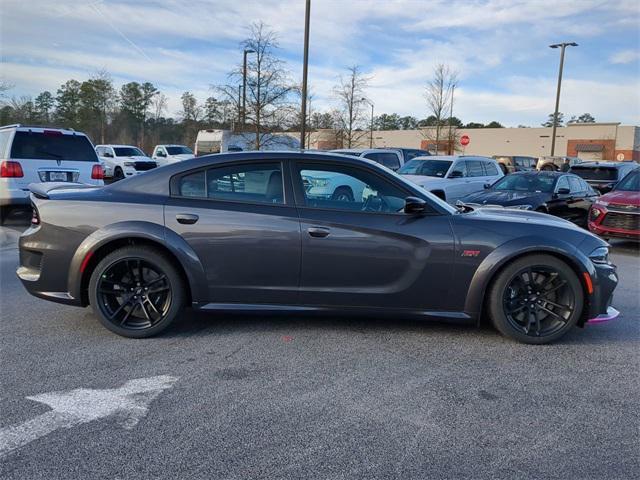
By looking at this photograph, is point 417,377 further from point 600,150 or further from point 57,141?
point 600,150

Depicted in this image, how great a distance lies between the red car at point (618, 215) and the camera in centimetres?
944

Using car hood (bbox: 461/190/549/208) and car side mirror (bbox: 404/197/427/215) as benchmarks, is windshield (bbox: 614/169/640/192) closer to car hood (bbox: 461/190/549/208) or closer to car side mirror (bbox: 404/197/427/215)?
car hood (bbox: 461/190/549/208)

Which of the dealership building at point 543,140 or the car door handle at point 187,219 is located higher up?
the dealership building at point 543,140

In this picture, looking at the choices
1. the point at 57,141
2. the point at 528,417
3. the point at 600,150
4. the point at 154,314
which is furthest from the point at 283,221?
the point at 600,150

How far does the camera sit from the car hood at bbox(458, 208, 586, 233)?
14.3 ft

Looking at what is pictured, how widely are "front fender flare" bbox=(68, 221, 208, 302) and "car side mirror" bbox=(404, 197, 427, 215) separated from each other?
1.70 m

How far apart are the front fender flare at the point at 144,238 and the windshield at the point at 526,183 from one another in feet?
28.0

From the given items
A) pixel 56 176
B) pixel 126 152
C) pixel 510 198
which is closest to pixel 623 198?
pixel 510 198

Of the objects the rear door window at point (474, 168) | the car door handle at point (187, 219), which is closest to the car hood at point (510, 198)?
the rear door window at point (474, 168)

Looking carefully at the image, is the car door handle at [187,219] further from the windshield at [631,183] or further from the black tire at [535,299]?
the windshield at [631,183]

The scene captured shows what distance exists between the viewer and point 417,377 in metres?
3.61

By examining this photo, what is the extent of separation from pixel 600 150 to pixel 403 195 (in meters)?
62.6

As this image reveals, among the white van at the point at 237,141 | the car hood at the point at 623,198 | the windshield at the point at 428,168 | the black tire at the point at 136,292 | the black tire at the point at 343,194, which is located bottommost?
the black tire at the point at 136,292

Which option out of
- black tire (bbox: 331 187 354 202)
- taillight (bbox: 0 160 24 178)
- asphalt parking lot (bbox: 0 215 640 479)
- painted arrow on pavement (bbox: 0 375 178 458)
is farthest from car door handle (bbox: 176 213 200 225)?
taillight (bbox: 0 160 24 178)
